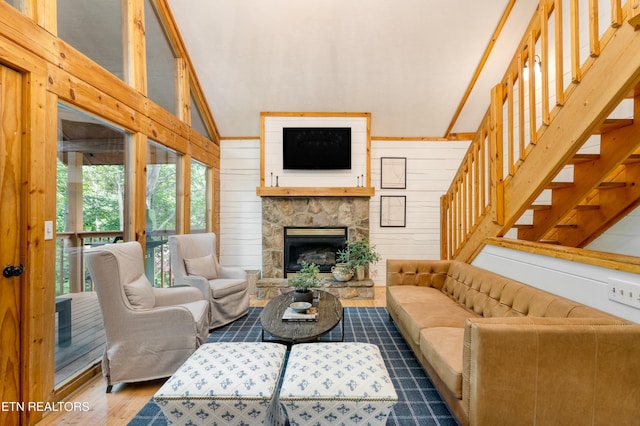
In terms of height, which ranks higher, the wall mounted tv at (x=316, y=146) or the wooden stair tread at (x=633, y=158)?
the wall mounted tv at (x=316, y=146)

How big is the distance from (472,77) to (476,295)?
3338mm

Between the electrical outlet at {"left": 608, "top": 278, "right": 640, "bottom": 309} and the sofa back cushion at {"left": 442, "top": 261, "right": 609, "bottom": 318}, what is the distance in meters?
0.13

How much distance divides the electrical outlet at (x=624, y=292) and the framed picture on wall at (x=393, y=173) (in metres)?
3.76

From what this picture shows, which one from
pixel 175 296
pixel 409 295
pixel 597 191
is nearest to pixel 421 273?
pixel 409 295

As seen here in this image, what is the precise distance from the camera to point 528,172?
2449 millimetres

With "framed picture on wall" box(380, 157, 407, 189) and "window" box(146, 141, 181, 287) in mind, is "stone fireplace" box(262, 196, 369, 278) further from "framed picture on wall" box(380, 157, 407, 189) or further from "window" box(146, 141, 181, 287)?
"window" box(146, 141, 181, 287)

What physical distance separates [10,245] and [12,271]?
0.15 m

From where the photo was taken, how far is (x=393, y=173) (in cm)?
538

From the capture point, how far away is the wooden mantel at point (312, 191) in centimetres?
499

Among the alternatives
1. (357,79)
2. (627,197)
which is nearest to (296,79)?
(357,79)

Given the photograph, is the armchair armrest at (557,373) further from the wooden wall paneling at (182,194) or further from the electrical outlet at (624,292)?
the wooden wall paneling at (182,194)

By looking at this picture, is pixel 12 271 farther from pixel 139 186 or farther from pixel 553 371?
pixel 553 371

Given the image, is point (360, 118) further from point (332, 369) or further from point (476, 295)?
point (332, 369)

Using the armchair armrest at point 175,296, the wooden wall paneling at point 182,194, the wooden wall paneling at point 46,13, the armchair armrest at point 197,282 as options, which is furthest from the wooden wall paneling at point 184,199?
the wooden wall paneling at point 46,13
